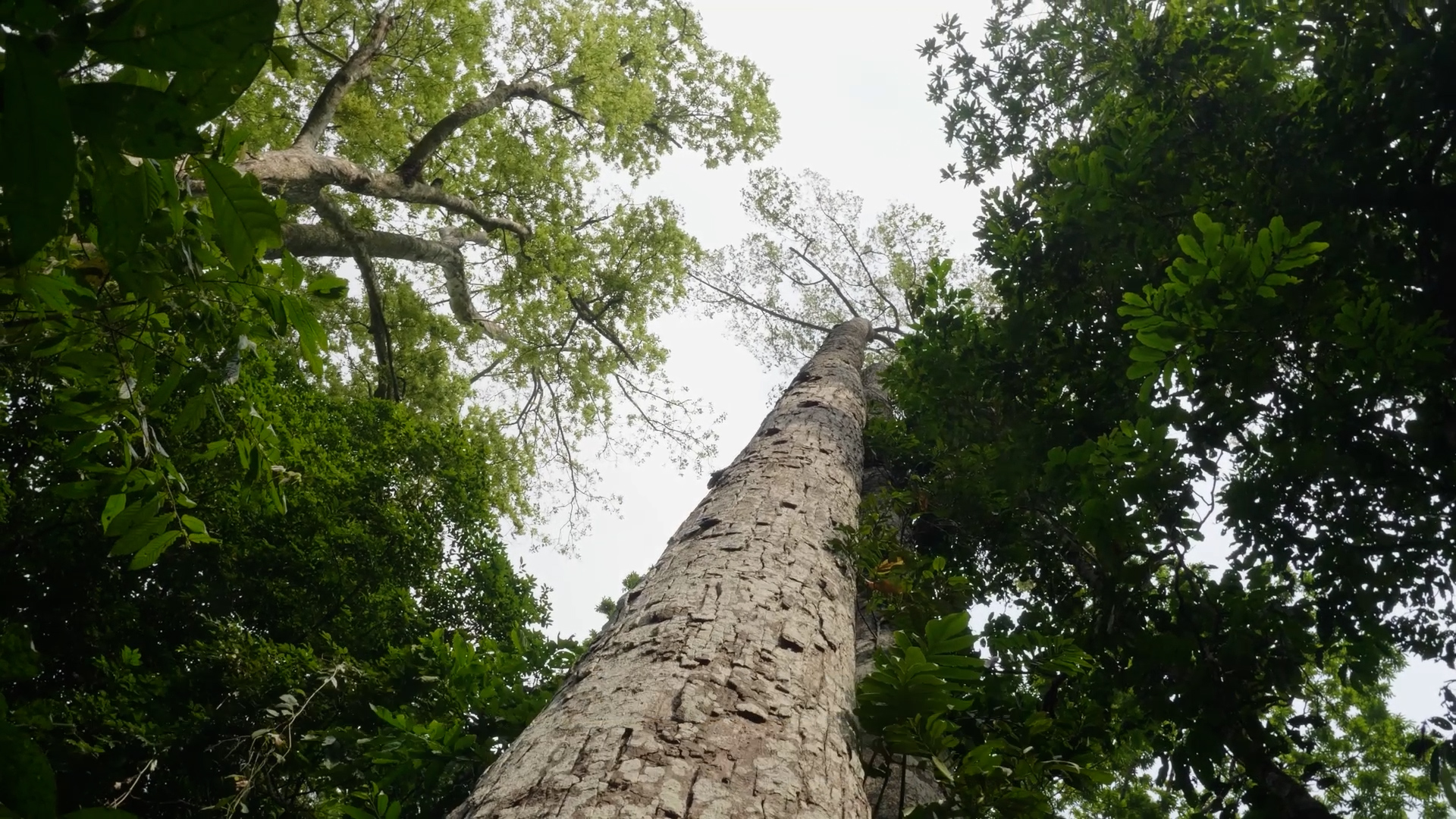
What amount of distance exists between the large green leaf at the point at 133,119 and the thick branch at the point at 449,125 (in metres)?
7.61

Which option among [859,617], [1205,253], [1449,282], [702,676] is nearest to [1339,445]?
[1449,282]

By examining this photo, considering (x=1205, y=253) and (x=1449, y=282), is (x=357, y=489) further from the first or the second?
(x=1449, y=282)

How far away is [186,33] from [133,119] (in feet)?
0.32

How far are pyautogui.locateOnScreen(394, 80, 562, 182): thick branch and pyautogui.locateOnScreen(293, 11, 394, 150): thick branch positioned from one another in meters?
0.79

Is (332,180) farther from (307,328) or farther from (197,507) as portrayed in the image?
(307,328)

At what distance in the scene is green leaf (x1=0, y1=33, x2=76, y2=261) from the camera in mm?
498

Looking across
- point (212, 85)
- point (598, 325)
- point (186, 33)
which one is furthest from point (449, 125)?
point (186, 33)

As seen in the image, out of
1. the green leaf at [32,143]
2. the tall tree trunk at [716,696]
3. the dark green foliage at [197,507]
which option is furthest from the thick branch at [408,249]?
the green leaf at [32,143]

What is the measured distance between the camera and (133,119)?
25.6 inches

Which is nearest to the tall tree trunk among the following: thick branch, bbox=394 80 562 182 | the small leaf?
the small leaf

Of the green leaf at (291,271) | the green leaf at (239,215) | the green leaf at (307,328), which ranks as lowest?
the green leaf at (239,215)

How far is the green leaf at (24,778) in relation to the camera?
0.56m

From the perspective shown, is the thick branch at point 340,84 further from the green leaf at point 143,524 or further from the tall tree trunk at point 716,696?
the tall tree trunk at point 716,696

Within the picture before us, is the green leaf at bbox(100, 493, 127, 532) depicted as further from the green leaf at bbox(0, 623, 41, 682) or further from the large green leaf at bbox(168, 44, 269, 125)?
the green leaf at bbox(0, 623, 41, 682)
